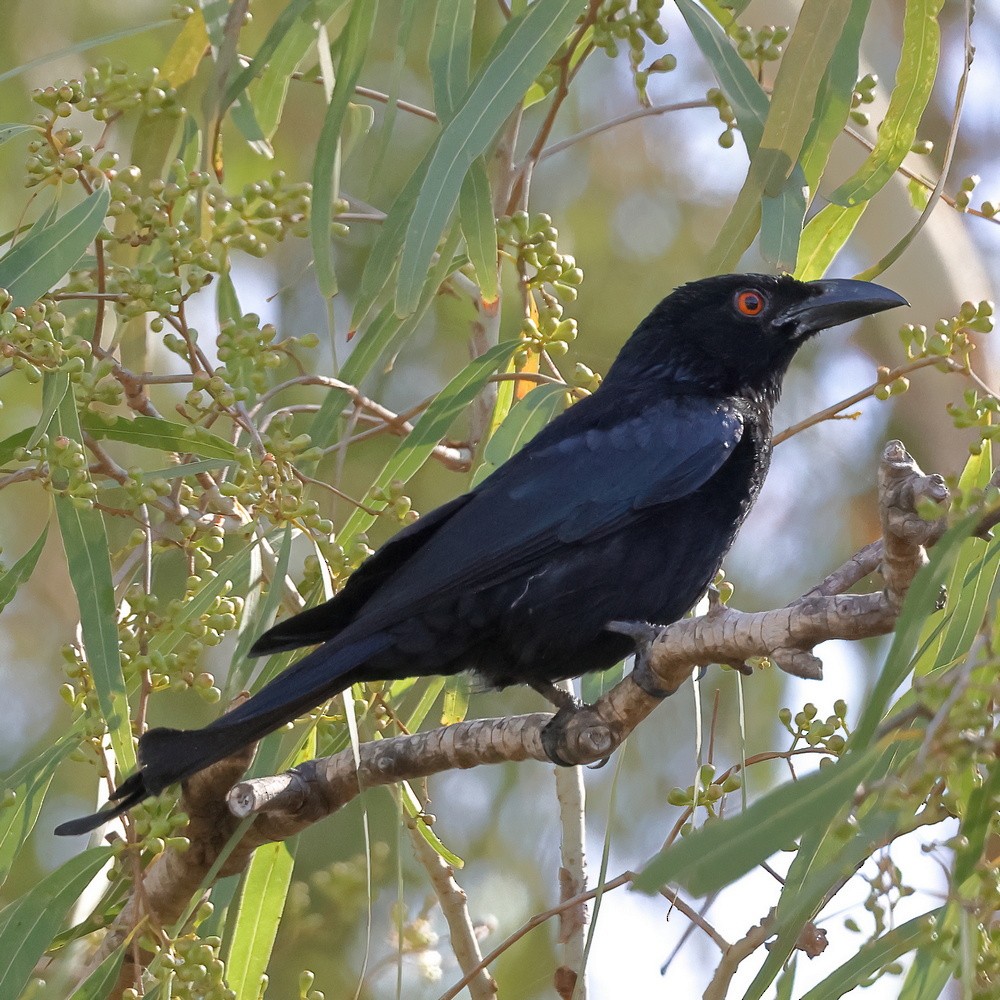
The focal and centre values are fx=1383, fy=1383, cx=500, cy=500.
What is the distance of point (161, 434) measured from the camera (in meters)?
2.91

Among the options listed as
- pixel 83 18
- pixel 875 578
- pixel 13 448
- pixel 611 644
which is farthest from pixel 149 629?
pixel 83 18

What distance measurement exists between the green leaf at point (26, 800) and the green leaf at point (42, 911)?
0.10 meters

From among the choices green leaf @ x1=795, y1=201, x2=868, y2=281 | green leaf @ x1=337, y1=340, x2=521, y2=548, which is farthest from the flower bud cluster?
green leaf @ x1=795, y1=201, x2=868, y2=281

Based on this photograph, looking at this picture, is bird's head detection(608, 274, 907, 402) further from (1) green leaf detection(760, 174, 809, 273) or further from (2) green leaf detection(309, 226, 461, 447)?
(1) green leaf detection(760, 174, 809, 273)

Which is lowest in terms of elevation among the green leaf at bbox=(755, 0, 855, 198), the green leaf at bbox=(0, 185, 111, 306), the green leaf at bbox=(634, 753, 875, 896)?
the green leaf at bbox=(634, 753, 875, 896)

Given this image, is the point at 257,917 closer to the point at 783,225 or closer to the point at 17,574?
the point at 17,574

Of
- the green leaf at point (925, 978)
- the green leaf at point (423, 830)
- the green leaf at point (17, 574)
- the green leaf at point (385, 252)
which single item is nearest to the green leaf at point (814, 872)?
the green leaf at point (925, 978)

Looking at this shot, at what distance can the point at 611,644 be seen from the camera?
10.8ft

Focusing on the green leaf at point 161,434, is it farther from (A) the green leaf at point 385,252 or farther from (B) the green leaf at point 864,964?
(B) the green leaf at point 864,964

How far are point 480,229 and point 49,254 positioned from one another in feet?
2.84

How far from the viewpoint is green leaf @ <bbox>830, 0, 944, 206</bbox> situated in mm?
2879

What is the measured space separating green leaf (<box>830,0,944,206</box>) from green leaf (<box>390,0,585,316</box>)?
27.2 inches

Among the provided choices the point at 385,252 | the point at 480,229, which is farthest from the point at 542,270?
the point at 385,252

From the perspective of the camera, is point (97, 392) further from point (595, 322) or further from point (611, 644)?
point (595, 322)
